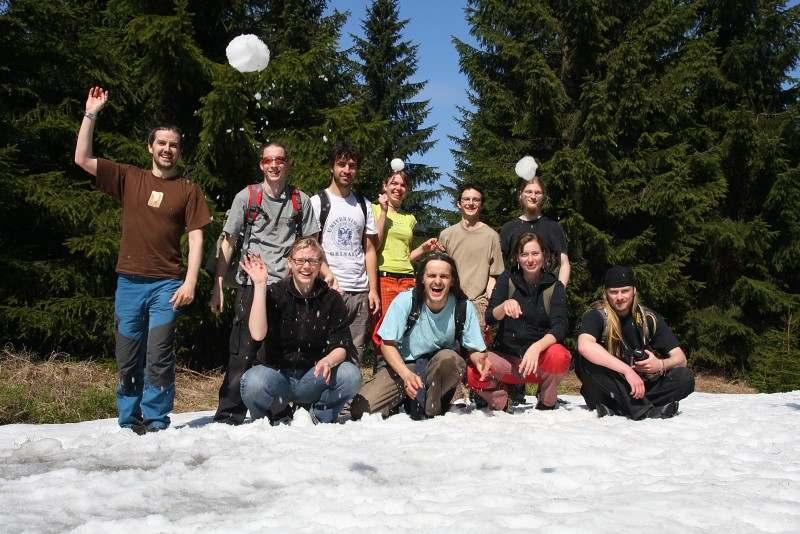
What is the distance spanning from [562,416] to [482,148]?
7981 mm

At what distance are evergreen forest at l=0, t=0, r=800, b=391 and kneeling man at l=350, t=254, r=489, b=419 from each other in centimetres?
397

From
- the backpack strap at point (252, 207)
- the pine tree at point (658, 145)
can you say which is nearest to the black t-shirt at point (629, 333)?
the backpack strap at point (252, 207)

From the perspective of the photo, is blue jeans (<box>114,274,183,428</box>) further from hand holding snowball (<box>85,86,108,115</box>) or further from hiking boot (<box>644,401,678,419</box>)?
hiking boot (<box>644,401,678,419</box>)

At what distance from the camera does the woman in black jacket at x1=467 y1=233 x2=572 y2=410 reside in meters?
4.83

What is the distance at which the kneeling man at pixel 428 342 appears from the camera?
4551 mm

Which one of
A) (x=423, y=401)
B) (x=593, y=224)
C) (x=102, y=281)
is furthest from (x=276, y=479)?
(x=593, y=224)

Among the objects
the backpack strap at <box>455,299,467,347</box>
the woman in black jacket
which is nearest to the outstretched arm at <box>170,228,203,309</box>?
the backpack strap at <box>455,299,467,347</box>

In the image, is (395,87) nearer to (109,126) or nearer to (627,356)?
(109,126)

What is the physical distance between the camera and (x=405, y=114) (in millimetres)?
21969

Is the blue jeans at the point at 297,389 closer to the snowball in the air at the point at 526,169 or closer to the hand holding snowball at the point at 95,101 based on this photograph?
the hand holding snowball at the point at 95,101

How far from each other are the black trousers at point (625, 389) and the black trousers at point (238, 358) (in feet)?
7.89

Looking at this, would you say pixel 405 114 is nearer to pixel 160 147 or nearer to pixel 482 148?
pixel 482 148

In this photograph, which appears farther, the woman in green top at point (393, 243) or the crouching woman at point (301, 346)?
the woman in green top at point (393, 243)

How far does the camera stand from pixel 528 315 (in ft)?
16.3
